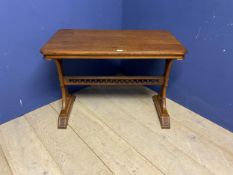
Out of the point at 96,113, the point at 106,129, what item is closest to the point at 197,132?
the point at 106,129

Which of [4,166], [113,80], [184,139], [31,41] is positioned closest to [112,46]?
[113,80]

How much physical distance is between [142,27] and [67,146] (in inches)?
42.8

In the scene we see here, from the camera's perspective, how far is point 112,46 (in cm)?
126

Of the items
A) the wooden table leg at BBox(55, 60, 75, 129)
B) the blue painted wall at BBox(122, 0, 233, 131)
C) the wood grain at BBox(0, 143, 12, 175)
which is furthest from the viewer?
the wooden table leg at BBox(55, 60, 75, 129)

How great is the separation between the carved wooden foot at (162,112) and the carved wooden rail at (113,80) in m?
0.18

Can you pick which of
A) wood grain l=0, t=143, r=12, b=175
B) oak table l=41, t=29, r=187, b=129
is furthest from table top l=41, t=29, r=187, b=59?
wood grain l=0, t=143, r=12, b=175

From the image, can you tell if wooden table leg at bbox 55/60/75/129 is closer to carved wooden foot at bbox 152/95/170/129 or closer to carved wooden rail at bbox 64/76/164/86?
carved wooden rail at bbox 64/76/164/86

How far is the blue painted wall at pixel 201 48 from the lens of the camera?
4.37 ft

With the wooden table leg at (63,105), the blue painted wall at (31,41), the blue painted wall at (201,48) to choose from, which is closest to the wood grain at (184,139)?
the blue painted wall at (201,48)

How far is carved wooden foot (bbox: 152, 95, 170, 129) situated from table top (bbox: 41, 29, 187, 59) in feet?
1.52

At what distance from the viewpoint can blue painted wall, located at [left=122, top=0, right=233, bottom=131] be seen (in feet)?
4.37

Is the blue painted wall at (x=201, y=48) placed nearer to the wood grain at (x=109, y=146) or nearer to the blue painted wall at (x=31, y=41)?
the blue painted wall at (x=31, y=41)

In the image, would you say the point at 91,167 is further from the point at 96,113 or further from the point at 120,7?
the point at 120,7

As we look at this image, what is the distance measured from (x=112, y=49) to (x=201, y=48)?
0.63 meters
